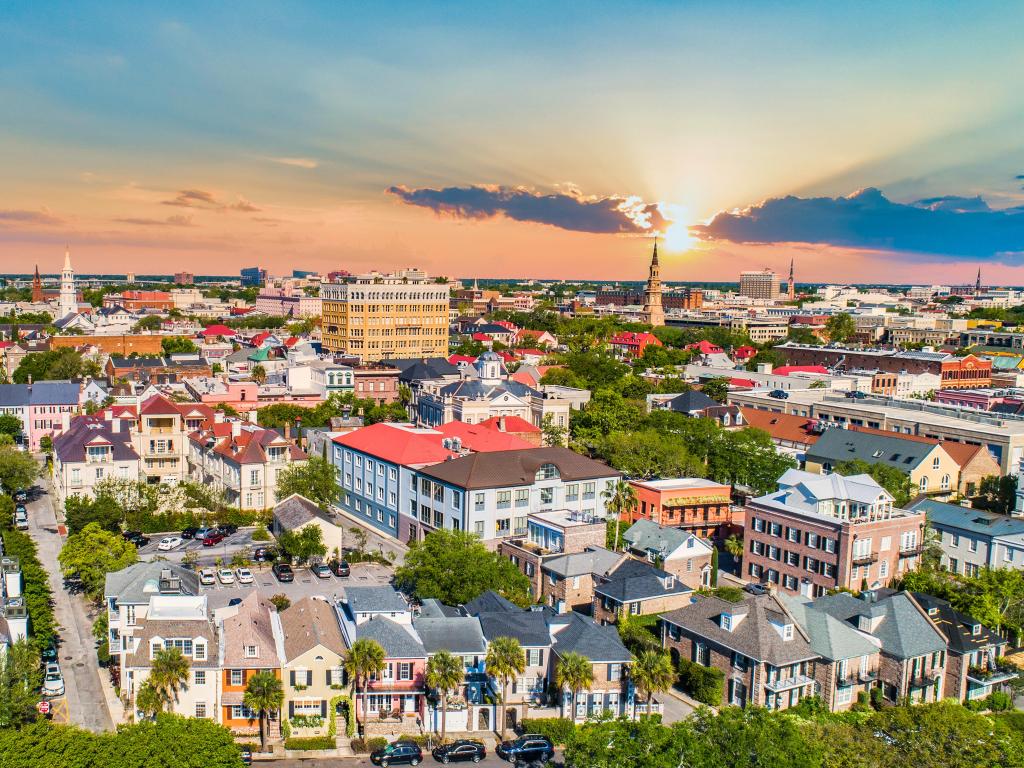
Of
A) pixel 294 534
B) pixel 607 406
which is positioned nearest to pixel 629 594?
pixel 294 534

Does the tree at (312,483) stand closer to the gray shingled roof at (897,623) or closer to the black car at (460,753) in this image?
the black car at (460,753)

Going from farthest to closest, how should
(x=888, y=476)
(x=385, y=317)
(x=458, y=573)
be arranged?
(x=385, y=317)
(x=888, y=476)
(x=458, y=573)

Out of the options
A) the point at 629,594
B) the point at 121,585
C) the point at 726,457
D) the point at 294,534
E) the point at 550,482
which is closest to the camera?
the point at 121,585

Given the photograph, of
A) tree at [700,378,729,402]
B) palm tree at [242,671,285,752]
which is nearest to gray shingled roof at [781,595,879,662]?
palm tree at [242,671,285,752]

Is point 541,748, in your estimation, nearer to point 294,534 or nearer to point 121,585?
point 121,585

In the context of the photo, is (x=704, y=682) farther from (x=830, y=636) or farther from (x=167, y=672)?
(x=167, y=672)

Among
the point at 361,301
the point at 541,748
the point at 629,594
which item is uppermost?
the point at 361,301

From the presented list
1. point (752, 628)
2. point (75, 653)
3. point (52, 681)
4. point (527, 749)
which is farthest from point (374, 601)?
point (752, 628)
